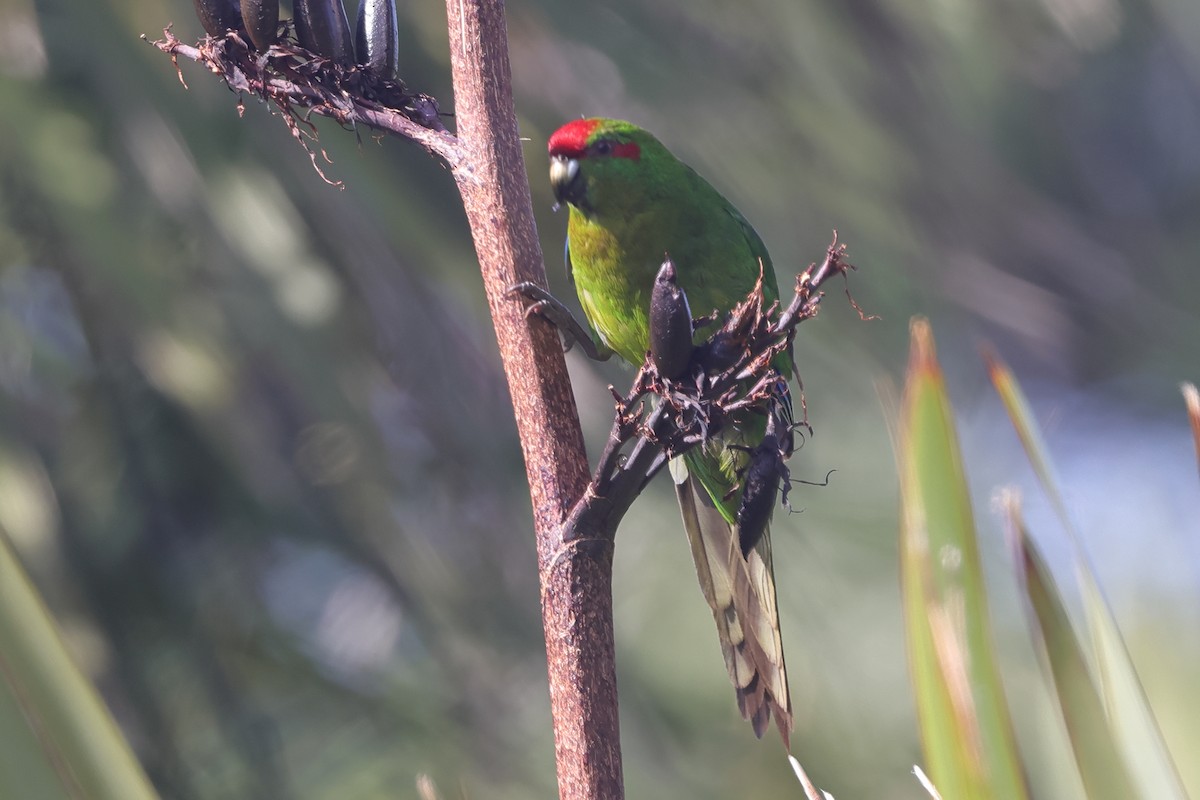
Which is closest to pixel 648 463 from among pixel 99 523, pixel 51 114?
pixel 99 523

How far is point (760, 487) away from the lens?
23.2 inches

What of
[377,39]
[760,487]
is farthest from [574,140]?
[760,487]

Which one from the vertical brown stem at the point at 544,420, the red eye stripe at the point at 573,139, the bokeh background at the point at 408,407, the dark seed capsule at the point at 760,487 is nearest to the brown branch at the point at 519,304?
the vertical brown stem at the point at 544,420

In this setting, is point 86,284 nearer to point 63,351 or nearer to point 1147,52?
point 63,351

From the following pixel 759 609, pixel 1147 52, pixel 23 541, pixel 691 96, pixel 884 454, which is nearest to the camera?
pixel 759 609

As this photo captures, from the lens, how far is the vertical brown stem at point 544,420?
1.55ft

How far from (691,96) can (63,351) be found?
86 cm

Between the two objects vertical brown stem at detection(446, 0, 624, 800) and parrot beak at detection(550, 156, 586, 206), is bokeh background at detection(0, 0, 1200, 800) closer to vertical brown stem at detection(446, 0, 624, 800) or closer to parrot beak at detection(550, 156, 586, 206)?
parrot beak at detection(550, 156, 586, 206)

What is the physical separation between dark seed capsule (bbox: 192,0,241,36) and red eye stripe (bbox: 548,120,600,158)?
445mm

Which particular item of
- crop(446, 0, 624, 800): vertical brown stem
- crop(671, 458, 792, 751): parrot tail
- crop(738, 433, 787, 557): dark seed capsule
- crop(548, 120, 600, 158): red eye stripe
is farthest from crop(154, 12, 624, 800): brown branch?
crop(548, 120, 600, 158): red eye stripe

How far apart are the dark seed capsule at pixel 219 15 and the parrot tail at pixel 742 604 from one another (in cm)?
46

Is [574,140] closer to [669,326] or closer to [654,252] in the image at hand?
[654,252]

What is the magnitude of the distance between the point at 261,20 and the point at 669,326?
30 cm

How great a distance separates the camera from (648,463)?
0.48 m
